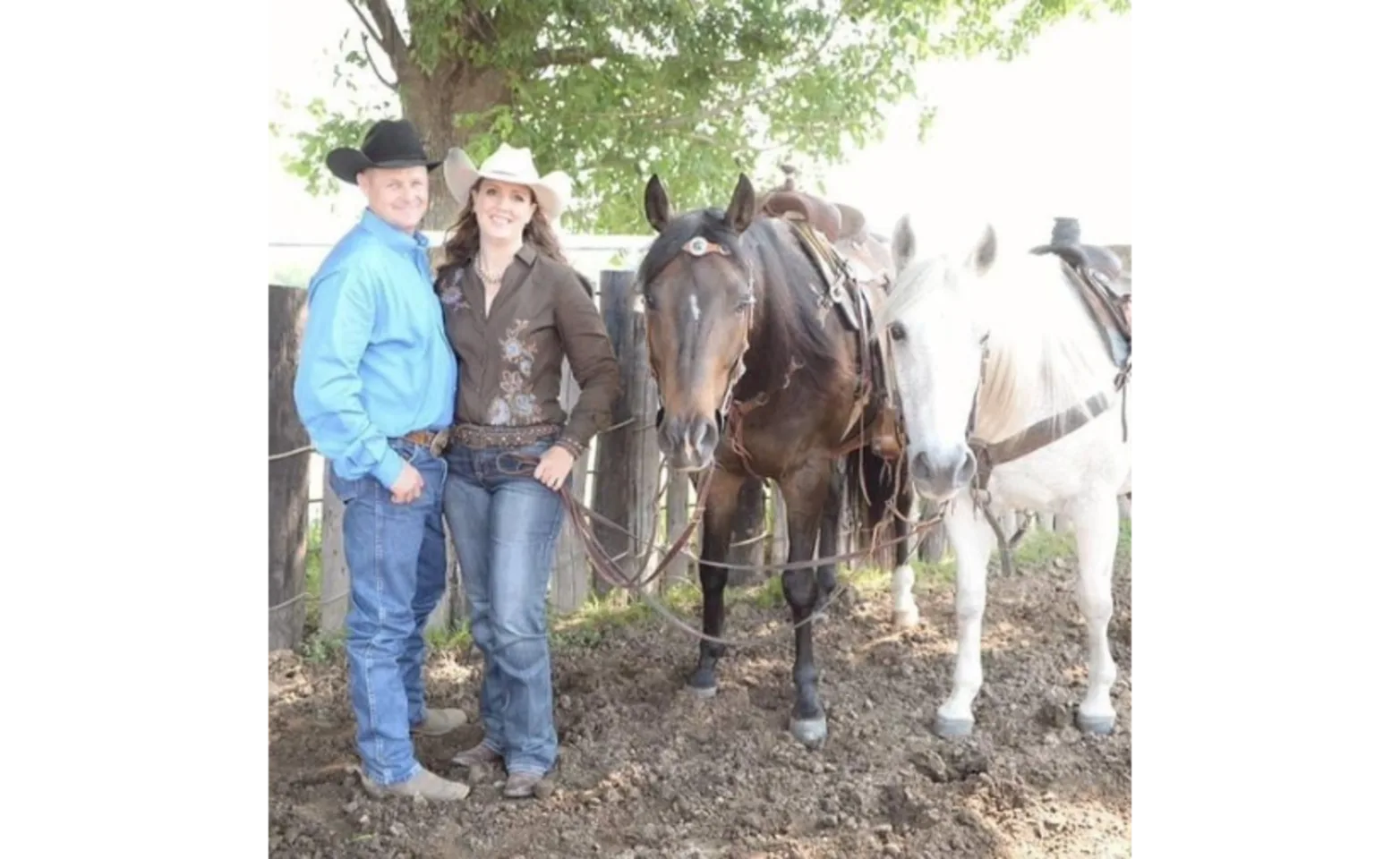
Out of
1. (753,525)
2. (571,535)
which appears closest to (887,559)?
(753,525)

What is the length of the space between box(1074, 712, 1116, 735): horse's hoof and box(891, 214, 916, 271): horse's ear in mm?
1940

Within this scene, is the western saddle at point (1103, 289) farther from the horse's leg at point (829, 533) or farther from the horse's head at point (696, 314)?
the horse's head at point (696, 314)

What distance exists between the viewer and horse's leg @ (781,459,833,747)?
3.91 m

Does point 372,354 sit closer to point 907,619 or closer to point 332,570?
point 332,570

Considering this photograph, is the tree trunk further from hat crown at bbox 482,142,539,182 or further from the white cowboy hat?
hat crown at bbox 482,142,539,182

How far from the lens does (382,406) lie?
313 cm

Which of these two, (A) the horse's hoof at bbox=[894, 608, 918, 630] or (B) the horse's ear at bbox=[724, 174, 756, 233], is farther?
(A) the horse's hoof at bbox=[894, 608, 918, 630]

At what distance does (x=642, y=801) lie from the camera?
3432 millimetres

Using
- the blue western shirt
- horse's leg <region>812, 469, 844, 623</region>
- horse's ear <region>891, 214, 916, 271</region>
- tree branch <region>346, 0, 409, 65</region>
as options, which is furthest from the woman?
tree branch <region>346, 0, 409, 65</region>

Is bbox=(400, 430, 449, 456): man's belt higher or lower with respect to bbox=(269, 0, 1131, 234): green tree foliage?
lower

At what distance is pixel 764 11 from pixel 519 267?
3.27 m

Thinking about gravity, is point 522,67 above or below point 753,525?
above

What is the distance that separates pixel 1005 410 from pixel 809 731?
1.41 m
